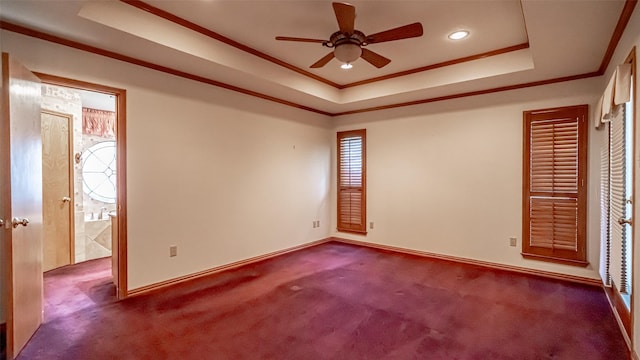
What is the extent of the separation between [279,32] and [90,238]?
172 inches

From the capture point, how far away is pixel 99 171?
5.77 meters

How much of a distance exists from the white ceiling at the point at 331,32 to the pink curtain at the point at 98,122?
3177mm

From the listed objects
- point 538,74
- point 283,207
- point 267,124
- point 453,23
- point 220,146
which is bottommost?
point 283,207

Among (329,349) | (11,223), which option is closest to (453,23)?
(329,349)

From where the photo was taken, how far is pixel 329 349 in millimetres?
2359

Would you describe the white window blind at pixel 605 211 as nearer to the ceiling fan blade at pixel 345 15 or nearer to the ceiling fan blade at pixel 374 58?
the ceiling fan blade at pixel 374 58

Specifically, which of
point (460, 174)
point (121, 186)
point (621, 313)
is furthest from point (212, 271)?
point (621, 313)

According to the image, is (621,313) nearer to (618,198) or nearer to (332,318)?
(618,198)

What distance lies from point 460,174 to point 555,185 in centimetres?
114

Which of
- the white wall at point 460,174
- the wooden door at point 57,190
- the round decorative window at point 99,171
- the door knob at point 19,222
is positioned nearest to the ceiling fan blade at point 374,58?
the white wall at point 460,174

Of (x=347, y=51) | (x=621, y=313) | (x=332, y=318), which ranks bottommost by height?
(x=332, y=318)

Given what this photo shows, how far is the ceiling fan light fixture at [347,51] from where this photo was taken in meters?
2.89

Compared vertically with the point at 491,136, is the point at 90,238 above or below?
below

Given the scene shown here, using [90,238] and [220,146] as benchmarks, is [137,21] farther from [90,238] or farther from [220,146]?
[90,238]
